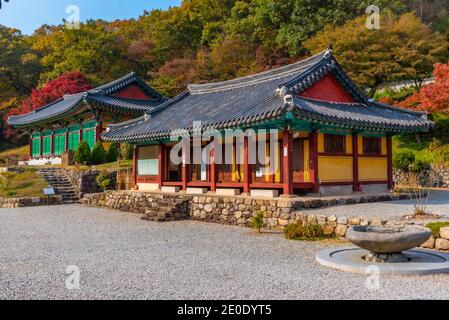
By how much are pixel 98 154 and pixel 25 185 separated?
5139mm

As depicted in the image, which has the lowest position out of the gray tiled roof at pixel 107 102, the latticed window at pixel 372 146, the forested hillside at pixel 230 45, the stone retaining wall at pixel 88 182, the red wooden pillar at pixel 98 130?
the stone retaining wall at pixel 88 182

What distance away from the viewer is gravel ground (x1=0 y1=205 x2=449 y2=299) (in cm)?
623

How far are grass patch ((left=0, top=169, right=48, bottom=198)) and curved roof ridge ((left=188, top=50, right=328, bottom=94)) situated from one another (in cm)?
1094

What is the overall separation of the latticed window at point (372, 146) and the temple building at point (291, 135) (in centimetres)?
3

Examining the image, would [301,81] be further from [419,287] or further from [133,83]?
[133,83]

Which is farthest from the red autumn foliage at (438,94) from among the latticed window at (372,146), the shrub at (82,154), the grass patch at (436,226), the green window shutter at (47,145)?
the green window shutter at (47,145)

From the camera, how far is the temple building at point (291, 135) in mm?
14375

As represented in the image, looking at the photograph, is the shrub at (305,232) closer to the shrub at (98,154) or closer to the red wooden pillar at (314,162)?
the red wooden pillar at (314,162)

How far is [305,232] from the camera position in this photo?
11.5 metres

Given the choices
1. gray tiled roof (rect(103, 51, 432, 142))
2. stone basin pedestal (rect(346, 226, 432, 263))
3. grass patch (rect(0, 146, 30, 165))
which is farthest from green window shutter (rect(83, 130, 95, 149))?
stone basin pedestal (rect(346, 226, 432, 263))

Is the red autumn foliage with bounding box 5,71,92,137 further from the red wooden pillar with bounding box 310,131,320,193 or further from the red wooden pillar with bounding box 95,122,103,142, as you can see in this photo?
the red wooden pillar with bounding box 310,131,320,193

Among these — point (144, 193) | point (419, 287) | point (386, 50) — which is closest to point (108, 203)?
point (144, 193)

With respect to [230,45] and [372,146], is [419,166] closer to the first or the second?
[372,146]
